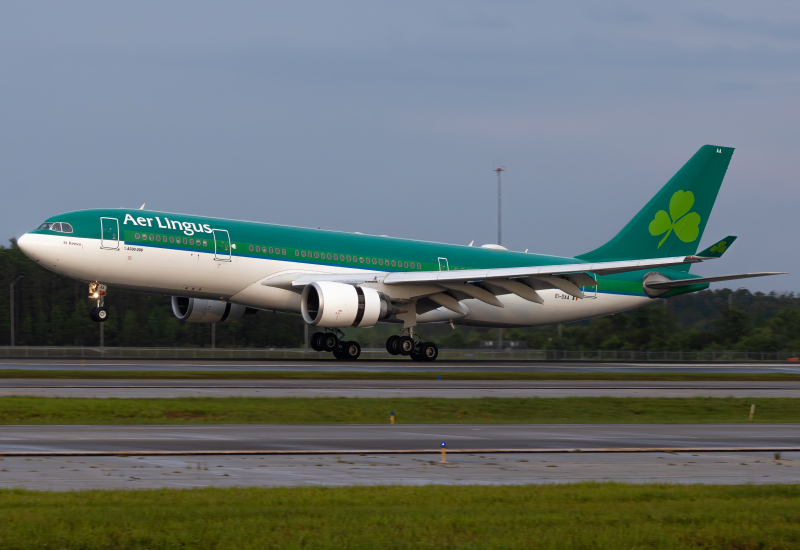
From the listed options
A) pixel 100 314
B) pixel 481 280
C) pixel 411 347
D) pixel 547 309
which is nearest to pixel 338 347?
pixel 411 347

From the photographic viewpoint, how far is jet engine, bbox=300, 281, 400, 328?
3888 cm

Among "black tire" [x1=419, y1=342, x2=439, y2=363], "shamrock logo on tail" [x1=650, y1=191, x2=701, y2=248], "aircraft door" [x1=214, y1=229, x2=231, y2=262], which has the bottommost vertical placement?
"black tire" [x1=419, y1=342, x2=439, y2=363]

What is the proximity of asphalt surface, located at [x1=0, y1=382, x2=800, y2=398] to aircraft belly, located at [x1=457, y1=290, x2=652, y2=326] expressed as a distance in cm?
1325

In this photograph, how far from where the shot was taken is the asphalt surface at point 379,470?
12.1 m

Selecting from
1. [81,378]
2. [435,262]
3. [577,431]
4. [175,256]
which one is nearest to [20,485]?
[577,431]

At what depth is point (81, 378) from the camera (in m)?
29.1

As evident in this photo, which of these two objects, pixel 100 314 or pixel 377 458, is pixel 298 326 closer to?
pixel 100 314

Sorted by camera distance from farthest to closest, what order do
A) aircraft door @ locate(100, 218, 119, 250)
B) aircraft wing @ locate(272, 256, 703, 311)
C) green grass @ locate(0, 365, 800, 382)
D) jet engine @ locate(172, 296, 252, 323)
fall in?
jet engine @ locate(172, 296, 252, 323)
aircraft wing @ locate(272, 256, 703, 311)
aircraft door @ locate(100, 218, 119, 250)
green grass @ locate(0, 365, 800, 382)

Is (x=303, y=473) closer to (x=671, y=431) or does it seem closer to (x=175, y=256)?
(x=671, y=431)

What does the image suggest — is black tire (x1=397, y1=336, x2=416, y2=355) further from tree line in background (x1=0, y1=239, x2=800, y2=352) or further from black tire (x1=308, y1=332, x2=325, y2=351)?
tree line in background (x1=0, y1=239, x2=800, y2=352)

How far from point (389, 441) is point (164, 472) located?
535cm

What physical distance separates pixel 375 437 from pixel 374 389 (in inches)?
398

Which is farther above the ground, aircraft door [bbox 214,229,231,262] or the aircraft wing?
aircraft door [bbox 214,229,231,262]

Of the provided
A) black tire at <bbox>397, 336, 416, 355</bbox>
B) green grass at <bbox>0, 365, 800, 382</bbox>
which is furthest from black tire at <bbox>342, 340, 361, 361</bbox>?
green grass at <bbox>0, 365, 800, 382</bbox>
